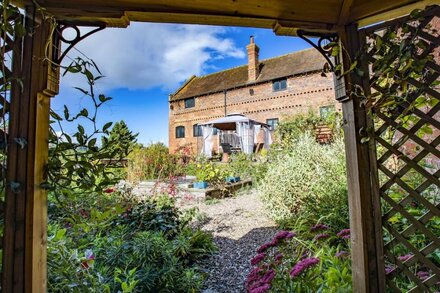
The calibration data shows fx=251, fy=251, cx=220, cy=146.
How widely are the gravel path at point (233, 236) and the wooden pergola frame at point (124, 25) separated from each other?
149cm

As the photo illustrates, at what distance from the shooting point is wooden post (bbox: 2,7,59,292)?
1.10m

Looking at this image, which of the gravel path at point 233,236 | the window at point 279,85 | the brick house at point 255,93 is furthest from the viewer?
the window at point 279,85

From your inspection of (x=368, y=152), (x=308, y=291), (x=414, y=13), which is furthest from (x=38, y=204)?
(x=414, y=13)

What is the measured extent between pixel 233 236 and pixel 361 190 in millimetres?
2624

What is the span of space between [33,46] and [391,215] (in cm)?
206

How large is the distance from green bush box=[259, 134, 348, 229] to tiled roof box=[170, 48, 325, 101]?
32.4 ft

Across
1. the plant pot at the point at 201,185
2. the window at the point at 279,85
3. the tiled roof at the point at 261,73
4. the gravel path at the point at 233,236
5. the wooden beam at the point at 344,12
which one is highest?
the tiled roof at the point at 261,73

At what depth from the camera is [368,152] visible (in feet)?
4.70

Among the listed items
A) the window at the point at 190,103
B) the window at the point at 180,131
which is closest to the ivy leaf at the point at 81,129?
the window at the point at 190,103

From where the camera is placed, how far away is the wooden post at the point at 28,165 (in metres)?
1.10

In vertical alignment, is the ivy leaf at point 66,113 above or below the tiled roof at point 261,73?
below

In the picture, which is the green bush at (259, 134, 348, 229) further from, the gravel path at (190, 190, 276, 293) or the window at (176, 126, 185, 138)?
the window at (176, 126, 185, 138)

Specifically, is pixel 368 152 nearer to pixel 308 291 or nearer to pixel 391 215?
pixel 391 215

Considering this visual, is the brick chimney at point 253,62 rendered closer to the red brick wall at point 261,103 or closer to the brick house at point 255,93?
the brick house at point 255,93
